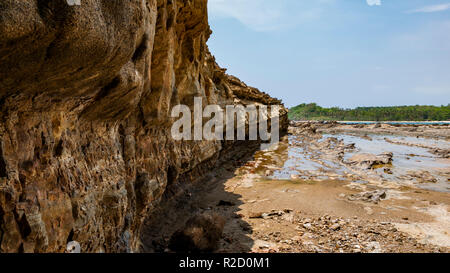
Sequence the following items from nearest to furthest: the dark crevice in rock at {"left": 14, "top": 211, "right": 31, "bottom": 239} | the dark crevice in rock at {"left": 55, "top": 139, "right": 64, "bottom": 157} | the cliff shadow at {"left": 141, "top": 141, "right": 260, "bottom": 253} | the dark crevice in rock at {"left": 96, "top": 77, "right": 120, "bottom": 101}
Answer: the dark crevice in rock at {"left": 14, "top": 211, "right": 31, "bottom": 239}
the dark crevice in rock at {"left": 55, "top": 139, "right": 64, "bottom": 157}
the dark crevice in rock at {"left": 96, "top": 77, "right": 120, "bottom": 101}
the cliff shadow at {"left": 141, "top": 141, "right": 260, "bottom": 253}

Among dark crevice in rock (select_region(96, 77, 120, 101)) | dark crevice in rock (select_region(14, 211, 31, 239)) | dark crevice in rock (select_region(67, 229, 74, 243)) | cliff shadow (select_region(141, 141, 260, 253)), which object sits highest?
dark crevice in rock (select_region(96, 77, 120, 101))

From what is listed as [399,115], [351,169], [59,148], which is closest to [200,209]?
[59,148]

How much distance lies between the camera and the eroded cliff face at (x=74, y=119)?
2.90 m

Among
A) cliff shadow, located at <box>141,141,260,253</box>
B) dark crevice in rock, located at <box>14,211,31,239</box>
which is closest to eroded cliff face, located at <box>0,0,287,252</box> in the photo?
dark crevice in rock, located at <box>14,211,31,239</box>

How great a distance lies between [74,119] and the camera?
4738 mm

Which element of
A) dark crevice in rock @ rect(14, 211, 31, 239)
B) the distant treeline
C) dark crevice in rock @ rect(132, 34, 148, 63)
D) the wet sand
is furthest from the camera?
the distant treeline

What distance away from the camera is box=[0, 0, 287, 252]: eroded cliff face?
290 cm

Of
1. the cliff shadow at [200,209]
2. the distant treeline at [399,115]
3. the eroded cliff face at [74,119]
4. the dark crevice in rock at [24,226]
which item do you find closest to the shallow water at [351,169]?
the cliff shadow at [200,209]

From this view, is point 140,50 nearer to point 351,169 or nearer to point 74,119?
point 74,119

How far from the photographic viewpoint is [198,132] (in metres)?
14.0

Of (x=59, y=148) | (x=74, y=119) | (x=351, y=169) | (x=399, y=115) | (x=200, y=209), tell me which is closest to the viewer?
(x=59, y=148)

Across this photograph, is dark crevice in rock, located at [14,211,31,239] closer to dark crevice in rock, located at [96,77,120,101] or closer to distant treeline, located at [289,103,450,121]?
dark crevice in rock, located at [96,77,120,101]
